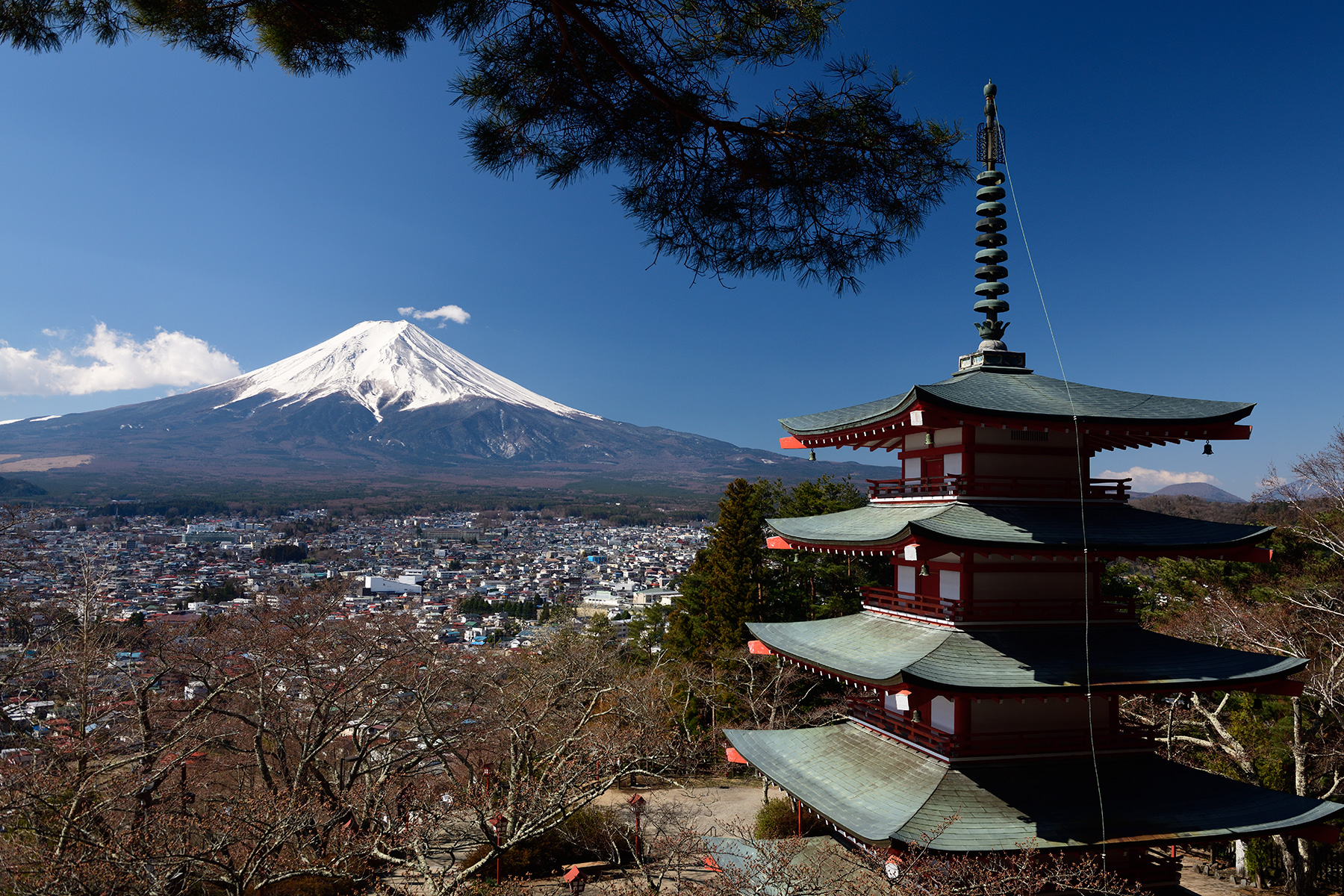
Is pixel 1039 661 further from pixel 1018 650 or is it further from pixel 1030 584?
pixel 1030 584

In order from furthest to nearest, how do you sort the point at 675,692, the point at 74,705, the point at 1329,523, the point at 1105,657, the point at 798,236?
the point at 675,692 → the point at 1329,523 → the point at 74,705 → the point at 1105,657 → the point at 798,236

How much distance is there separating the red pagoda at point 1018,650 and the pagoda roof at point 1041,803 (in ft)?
0.07

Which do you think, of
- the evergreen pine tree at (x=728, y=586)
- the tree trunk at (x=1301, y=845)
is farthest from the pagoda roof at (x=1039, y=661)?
the evergreen pine tree at (x=728, y=586)

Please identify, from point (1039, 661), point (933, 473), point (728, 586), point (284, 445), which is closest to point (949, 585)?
point (1039, 661)

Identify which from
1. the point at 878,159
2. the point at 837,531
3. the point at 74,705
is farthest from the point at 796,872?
the point at 74,705

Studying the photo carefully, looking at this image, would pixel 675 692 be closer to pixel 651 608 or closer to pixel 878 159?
pixel 651 608

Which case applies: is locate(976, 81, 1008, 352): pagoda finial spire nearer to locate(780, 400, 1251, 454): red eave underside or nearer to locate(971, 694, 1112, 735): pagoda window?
locate(780, 400, 1251, 454): red eave underside

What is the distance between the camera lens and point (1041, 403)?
7.77 metres

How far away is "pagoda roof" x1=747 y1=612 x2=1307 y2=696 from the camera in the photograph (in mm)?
6887

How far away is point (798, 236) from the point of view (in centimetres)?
532

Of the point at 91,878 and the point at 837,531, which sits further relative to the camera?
the point at 837,531

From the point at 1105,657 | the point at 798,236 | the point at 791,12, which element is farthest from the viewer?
the point at 1105,657

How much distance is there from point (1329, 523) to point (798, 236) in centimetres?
2195

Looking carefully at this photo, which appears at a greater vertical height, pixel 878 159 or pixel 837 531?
pixel 878 159
